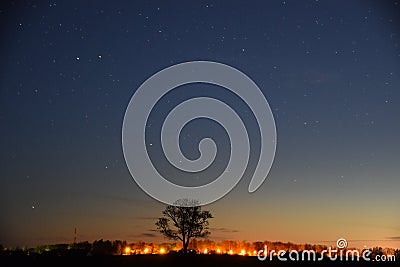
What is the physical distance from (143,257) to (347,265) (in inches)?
411

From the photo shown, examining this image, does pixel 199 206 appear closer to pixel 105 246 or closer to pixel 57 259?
pixel 105 246

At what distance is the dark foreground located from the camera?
79.4 ft

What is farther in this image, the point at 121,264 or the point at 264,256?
the point at 264,256

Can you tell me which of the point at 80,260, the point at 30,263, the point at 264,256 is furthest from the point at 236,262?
the point at 30,263

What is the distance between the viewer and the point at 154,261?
27422 mm

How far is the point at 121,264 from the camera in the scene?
2577 cm

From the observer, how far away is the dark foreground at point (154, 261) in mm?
24209

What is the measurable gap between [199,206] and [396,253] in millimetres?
17983

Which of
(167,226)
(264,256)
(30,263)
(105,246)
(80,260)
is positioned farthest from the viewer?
(167,226)

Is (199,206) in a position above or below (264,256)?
above

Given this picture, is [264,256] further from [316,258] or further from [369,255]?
[369,255]

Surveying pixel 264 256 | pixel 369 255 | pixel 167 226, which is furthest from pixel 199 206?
pixel 369 255

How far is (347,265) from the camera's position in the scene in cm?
2588

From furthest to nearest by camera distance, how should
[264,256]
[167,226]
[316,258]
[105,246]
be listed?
[167,226], [105,246], [264,256], [316,258]
